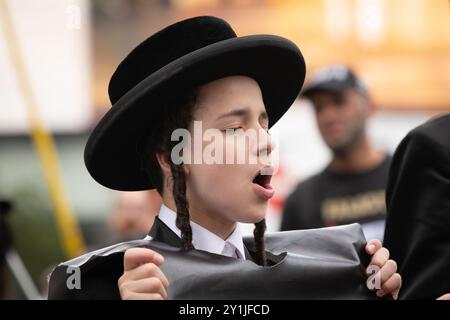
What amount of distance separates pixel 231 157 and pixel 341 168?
3553 mm

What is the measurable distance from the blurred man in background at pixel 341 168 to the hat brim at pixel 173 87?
113 inches

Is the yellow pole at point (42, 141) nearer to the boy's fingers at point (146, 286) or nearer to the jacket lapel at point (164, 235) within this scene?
the jacket lapel at point (164, 235)

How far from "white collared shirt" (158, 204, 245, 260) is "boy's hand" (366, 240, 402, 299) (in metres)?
0.32

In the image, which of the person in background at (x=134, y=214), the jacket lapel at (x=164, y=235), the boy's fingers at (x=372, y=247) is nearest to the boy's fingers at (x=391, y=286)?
the boy's fingers at (x=372, y=247)

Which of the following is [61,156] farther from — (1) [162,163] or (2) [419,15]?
(1) [162,163]

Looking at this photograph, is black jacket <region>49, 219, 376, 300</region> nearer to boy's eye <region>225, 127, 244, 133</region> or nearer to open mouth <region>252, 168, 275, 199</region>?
open mouth <region>252, 168, 275, 199</region>

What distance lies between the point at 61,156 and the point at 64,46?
1.63m

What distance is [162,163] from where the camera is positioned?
255 centimetres

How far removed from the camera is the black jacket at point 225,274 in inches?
93.3

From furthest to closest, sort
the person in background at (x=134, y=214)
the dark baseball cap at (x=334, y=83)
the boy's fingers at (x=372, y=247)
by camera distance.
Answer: the dark baseball cap at (x=334, y=83) < the person in background at (x=134, y=214) < the boy's fingers at (x=372, y=247)

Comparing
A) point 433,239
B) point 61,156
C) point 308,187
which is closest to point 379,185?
point 308,187

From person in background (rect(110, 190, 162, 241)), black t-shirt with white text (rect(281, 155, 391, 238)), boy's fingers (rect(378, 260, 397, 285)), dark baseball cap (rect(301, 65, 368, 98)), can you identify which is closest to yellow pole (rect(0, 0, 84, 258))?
person in background (rect(110, 190, 162, 241))

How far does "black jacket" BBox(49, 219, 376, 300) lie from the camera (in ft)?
7.77
